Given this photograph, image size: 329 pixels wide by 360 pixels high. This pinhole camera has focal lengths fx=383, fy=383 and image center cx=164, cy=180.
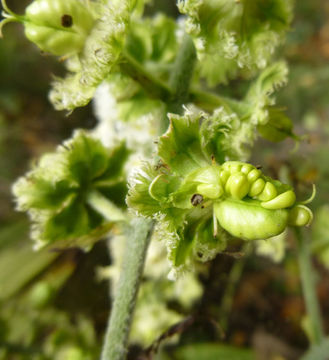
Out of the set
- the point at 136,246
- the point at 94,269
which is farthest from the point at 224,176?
the point at 94,269

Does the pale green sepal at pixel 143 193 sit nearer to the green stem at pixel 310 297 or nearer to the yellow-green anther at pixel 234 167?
the yellow-green anther at pixel 234 167

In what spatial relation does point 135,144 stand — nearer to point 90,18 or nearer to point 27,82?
point 90,18

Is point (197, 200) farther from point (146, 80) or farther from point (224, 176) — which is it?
point (146, 80)

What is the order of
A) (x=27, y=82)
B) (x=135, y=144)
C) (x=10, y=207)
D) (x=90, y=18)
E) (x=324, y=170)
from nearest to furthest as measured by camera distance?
(x=90, y=18) < (x=135, y=144) < (x=324, y=170) < (x=10, y=207) < (x=27, y=82)

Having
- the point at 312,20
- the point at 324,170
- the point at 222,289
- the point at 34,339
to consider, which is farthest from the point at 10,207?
the point at 312,20

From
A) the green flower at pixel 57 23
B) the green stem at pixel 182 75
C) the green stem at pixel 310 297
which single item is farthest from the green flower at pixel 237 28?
the green stem at pixel 310 297

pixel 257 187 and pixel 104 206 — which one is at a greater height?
pixel 257 187
